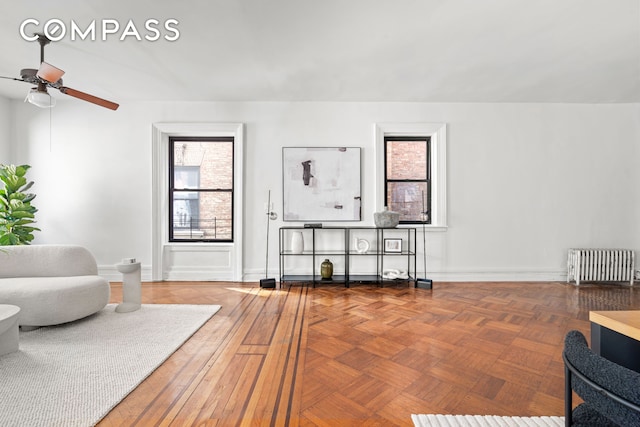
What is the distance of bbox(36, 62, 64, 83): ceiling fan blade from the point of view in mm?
2381

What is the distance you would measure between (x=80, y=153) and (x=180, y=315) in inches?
134

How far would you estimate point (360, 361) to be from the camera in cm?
215

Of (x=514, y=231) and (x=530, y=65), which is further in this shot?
(x=514, y=231)

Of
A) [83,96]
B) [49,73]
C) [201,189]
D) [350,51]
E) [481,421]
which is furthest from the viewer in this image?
[201,189]

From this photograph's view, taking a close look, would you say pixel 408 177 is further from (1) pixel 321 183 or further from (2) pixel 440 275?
(2) pixel 440 275

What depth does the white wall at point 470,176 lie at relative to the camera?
15.4 feet

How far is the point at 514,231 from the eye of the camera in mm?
4711

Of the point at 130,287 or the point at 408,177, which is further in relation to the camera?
the point at 408,177

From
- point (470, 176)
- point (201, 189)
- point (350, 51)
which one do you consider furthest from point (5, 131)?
point (470, 176)

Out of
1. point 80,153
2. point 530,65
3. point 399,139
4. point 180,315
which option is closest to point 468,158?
point 399,139

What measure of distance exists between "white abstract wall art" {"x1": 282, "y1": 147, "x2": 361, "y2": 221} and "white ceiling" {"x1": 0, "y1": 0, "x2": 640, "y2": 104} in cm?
86

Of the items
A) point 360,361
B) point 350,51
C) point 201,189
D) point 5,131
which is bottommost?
point 360,361

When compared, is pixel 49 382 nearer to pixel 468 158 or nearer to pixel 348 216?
pixel 348 216

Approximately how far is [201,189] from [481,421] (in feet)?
14.9
